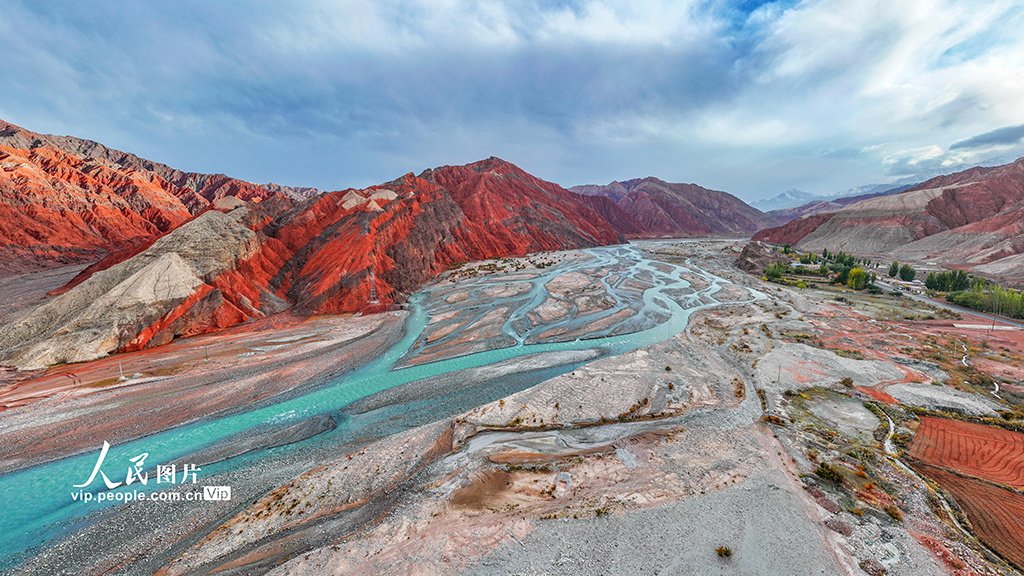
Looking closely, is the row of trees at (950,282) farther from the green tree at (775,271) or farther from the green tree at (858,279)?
the green tree at (775,271)

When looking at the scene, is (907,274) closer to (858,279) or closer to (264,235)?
(858,279)

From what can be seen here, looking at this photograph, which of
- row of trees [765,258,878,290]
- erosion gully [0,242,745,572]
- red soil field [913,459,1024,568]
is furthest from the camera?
row of trees [765,258,878,290]

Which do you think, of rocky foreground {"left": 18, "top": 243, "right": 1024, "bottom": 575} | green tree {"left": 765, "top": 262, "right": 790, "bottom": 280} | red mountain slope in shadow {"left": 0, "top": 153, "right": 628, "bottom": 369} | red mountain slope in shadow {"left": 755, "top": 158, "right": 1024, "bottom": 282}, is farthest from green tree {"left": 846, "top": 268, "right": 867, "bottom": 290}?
red mountain slope in shadow {"left": 0, "top": 153, "right": 628, "bottom": 369}

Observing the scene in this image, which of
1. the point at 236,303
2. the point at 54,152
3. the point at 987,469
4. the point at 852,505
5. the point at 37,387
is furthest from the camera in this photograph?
the point at 54,152

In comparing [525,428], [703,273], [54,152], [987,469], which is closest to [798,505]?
[987,469]

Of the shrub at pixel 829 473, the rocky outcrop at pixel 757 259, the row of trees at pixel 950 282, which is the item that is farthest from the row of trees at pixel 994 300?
the shrub at pixel 829 473

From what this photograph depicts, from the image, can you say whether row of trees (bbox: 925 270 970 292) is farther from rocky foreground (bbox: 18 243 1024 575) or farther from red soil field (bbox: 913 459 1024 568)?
red soil field (bbox: 913 459 1024 568)

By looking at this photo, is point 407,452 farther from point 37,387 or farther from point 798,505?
point 37,387
